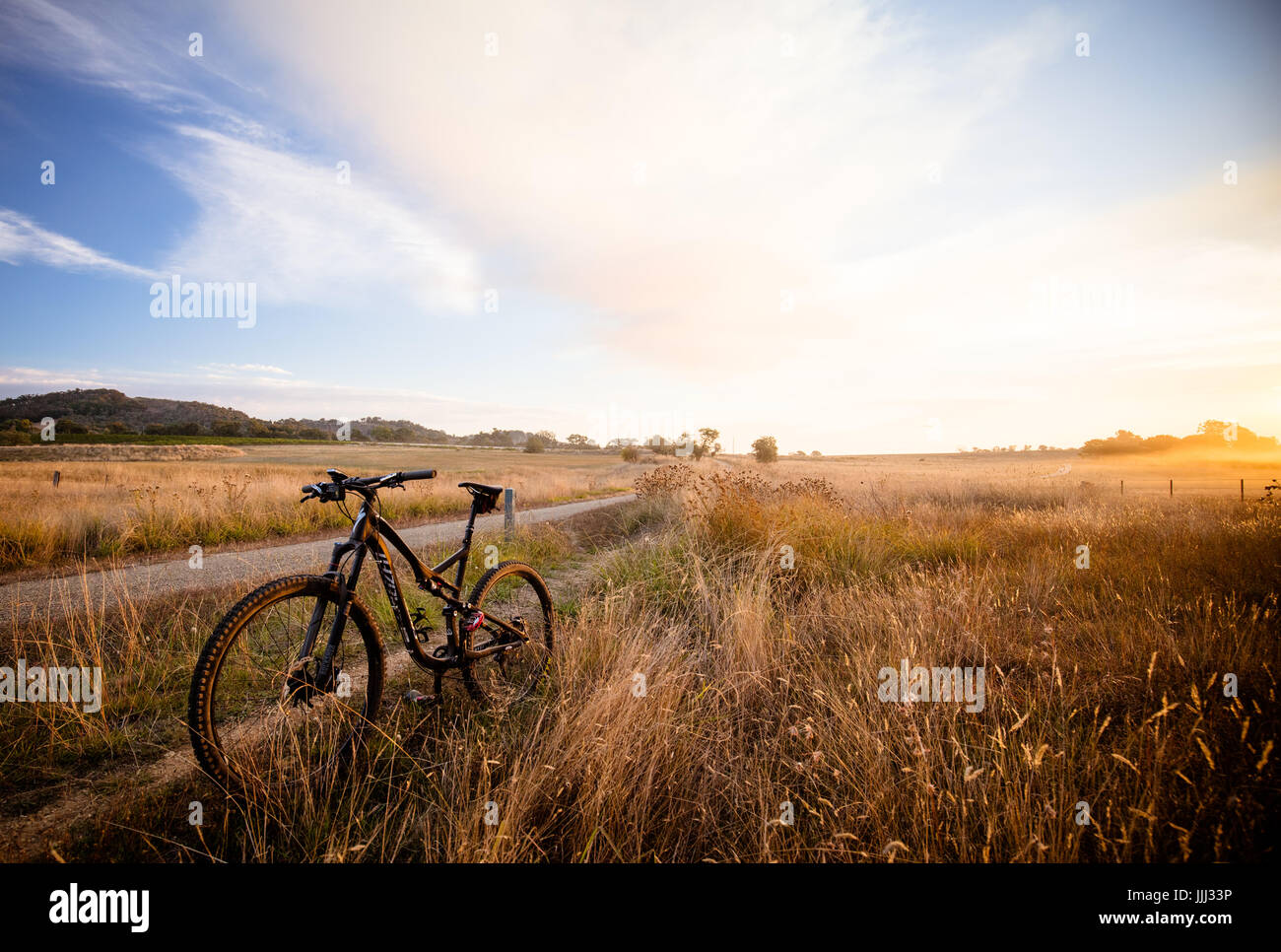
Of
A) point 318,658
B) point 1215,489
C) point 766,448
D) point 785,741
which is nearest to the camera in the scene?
point 318,658

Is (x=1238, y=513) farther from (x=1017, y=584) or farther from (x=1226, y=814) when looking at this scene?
(x=1226, y=814)

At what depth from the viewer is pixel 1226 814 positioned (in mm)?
2221

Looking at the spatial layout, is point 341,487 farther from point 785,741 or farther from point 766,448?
point 766,448

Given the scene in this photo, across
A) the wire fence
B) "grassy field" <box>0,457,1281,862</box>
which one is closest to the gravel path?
"grassy field" <box>0,457,1281,862</box>

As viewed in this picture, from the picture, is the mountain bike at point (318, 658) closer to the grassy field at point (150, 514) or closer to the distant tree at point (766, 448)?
the grassy field at point (150, 514)

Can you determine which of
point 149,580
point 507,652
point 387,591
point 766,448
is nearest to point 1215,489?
point 507,652

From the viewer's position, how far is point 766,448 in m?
57.3

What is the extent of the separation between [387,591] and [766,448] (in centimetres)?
5701

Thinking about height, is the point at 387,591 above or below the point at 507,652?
above

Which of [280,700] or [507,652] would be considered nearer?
[280,700]

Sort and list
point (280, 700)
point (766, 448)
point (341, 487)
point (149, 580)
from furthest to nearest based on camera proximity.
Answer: point (766, 448) < point (149, 580) < point (341, 487) < point (280, 700)

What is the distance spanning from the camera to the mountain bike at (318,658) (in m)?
2.22
